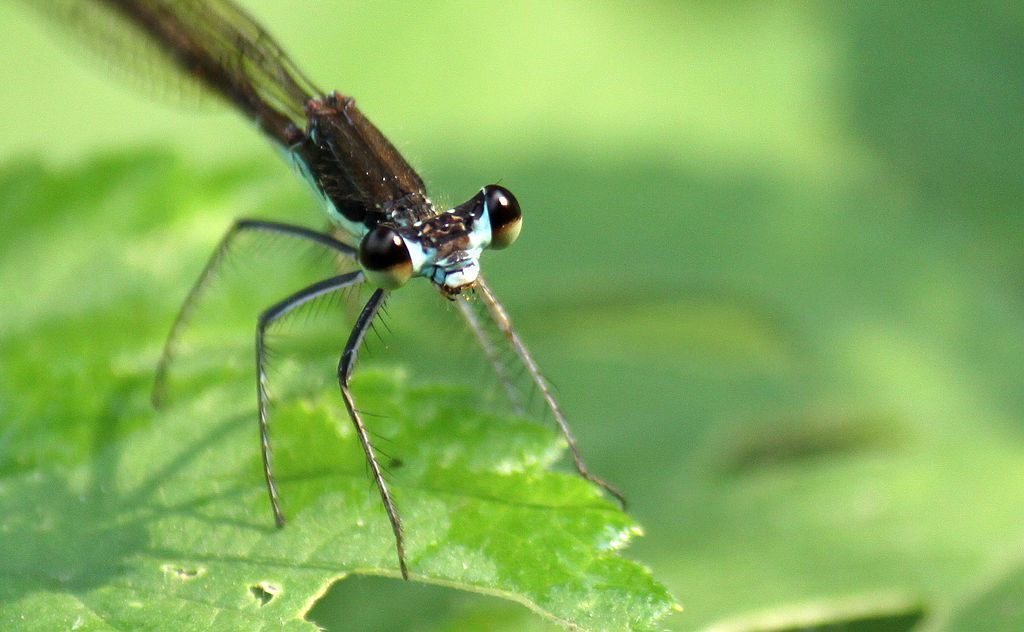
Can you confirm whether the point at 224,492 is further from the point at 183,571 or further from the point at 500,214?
the point at 500,214

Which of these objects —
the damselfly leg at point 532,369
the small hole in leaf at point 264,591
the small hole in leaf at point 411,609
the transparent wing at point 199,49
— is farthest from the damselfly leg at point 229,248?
the small hole in leaf at point 264,591

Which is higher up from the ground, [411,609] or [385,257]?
[385,257]

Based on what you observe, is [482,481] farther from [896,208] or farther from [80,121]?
[80,121]

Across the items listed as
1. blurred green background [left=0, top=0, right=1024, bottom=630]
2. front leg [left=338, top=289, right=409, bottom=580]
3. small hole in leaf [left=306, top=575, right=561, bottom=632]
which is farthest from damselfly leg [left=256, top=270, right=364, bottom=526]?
blurred green background [left=0, top=0, right=1024, bottom=630]

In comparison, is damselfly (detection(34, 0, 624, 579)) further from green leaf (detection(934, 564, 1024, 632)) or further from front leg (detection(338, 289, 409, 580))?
green leaf (detection(934, 564, 1024, 632))

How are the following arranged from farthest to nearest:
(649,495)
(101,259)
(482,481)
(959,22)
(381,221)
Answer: (959,22) → (649,495) → (101,259) → (381,221) → (482,481)

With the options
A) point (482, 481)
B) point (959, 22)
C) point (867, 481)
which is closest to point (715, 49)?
point (959, 22)

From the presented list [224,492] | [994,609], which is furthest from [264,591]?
[994,609]
